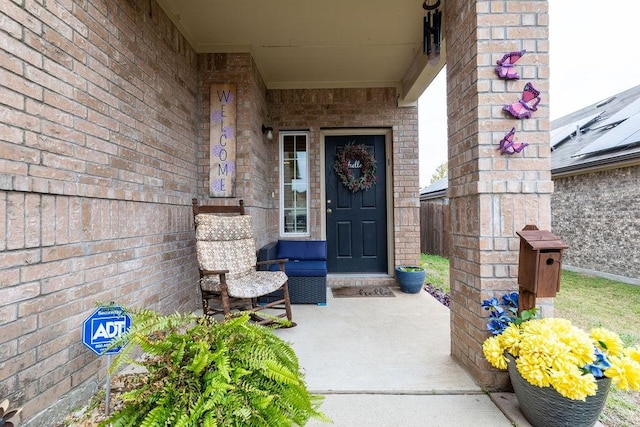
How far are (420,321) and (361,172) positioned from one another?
2.36 metres

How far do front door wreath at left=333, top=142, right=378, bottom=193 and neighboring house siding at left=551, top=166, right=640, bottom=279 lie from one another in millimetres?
4357

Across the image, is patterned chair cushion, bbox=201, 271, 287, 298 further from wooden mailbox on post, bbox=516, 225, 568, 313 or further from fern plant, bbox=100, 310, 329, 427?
wooden mailbox on post, bbox=516, 225, 568, 313

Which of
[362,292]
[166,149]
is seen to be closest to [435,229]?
[362,292]

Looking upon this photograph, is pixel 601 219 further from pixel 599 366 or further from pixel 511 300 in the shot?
pixel 599 366

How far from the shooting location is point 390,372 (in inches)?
75.0

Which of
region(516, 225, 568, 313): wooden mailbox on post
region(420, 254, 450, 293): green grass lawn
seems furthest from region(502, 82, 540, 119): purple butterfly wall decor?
region(420, 254, 450, 293): green grass lawn

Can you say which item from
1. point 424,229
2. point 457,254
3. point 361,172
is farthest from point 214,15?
point 424,229

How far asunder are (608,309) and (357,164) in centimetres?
341

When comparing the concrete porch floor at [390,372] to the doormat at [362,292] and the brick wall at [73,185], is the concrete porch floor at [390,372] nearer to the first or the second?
the doormat at [362,292]

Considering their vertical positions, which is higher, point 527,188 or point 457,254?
point 527,188

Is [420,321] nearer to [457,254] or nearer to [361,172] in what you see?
[457,254]

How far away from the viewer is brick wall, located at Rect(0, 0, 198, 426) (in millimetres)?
1298

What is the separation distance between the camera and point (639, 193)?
4883 millimetres

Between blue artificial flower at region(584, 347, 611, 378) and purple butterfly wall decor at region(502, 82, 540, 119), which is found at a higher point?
purple butterfly wall decor at region(502, 82, 540, 119)
